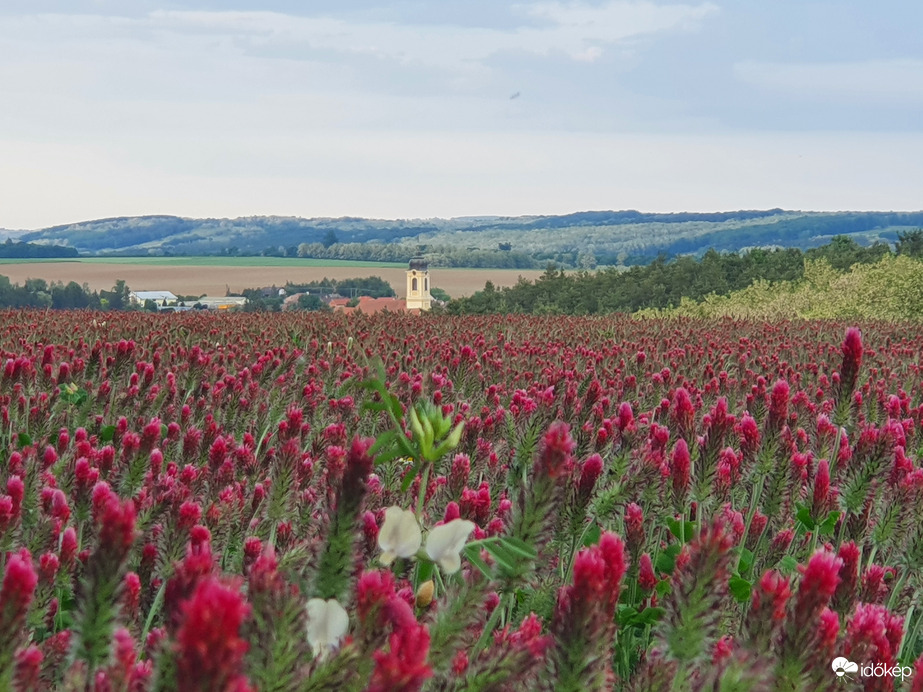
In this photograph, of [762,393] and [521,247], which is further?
[521,247]

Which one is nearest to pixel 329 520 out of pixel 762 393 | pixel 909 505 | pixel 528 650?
pixel 528 650

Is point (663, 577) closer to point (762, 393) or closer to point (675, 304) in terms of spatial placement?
point (762, 393)

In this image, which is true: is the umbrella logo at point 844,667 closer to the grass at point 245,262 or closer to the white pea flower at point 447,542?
the white pea flower at point 447,542

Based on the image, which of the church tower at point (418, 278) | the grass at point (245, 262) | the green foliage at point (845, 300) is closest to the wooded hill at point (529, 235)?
the grass at point (245, 262)

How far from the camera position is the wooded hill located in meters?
145

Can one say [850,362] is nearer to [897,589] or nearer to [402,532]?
[897,589]

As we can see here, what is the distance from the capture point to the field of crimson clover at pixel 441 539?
3.97ft

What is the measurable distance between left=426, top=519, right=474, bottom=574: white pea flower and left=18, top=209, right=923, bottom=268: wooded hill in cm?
12444

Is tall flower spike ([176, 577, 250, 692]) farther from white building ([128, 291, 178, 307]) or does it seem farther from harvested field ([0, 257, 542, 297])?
harvested field ([0, 257, 542, 297])

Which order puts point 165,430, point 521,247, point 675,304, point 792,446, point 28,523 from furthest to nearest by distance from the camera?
point 521,247 < point 675,304 < point 165,430 < point 792,446 < point 28,523

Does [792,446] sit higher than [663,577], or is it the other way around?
[792,446]

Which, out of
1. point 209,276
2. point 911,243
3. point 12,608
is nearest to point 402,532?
point 12,608

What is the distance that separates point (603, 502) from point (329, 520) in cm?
130

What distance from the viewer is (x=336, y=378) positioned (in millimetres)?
5738
